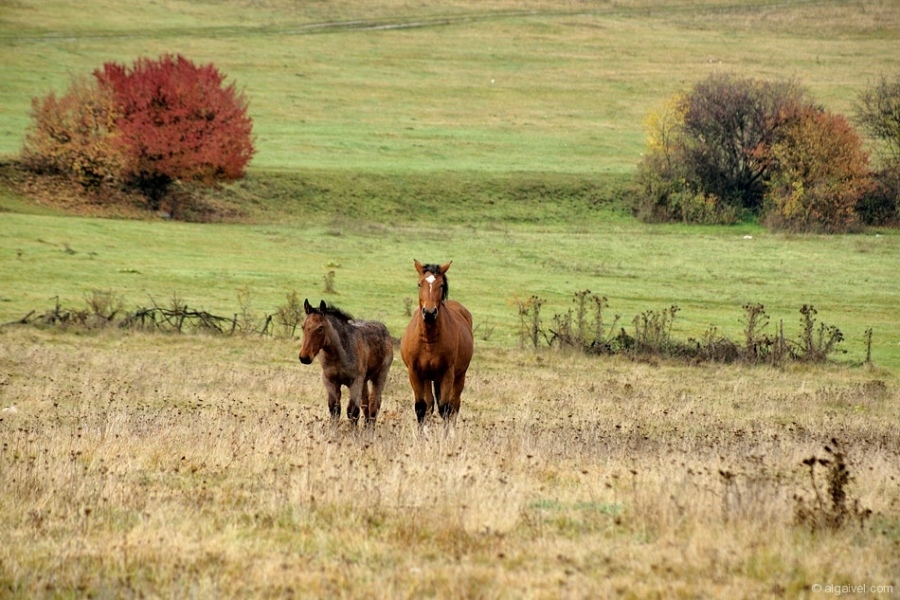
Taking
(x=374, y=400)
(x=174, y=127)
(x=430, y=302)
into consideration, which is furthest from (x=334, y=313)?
(x=174, y=127)

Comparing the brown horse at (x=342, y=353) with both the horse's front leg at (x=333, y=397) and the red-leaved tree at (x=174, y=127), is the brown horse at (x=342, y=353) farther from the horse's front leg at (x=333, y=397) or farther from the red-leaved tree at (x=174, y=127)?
the red-leaved tree at (x=174, y=127)

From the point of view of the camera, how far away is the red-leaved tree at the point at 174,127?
5131 cm

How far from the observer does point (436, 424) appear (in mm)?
14367

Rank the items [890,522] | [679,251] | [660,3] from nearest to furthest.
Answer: [890,522] → [679,251] → [660,3]

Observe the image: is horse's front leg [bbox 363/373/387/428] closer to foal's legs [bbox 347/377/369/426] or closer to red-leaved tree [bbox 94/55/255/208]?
foal's legs [bbox 347/377/369/426]

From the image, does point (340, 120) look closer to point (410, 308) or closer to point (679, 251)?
point (679, 251)

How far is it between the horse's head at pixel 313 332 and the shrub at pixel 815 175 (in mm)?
43665

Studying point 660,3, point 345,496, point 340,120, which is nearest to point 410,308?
point 345,496

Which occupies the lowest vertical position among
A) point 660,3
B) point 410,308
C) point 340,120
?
point 410,308

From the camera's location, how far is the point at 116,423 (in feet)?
44.5

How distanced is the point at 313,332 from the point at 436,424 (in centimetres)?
187

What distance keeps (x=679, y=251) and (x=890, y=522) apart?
125 feet

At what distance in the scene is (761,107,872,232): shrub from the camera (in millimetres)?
55375

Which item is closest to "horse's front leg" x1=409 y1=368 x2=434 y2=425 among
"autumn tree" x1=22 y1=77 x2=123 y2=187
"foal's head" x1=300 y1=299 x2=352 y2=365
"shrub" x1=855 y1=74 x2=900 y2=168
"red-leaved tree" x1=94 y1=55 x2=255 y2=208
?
"foal's head" x1=300 y1=299 x2=352 y2=365
